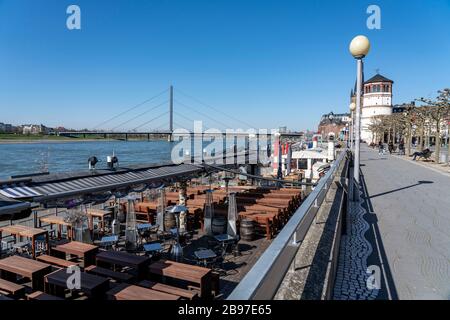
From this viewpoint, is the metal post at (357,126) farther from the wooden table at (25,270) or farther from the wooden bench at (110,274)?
the wooden table at (25,270)

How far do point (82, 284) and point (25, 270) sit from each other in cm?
130

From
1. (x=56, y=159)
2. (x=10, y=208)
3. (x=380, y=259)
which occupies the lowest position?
(x=56, y=159)

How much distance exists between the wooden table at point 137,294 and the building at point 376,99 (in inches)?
3276

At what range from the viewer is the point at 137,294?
178 inches

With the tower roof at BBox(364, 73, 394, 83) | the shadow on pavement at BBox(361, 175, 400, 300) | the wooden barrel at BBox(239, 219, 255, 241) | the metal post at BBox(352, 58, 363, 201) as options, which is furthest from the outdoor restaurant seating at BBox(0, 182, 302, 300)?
the tower roof at BBox(364, 73, 394, 83)

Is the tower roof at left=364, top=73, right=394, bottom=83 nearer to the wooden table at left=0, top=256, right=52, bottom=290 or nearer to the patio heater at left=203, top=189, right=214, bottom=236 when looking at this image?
the patio heater at left=203, top=189, right=214, bottom=236

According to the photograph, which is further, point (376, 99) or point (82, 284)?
point (376, 99)

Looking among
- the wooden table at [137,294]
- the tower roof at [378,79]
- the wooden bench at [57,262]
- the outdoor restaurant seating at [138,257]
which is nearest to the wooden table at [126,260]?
the outdoor restaurant seating at [138,257]

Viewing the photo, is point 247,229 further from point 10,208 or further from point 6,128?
point 6,128

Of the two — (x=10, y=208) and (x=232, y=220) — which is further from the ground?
(x=10, y=208)

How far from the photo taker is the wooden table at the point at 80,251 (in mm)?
6266

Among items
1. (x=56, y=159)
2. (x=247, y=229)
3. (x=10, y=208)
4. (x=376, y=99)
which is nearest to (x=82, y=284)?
(x=10, y=208)

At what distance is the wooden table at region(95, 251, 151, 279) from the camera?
570 cm
